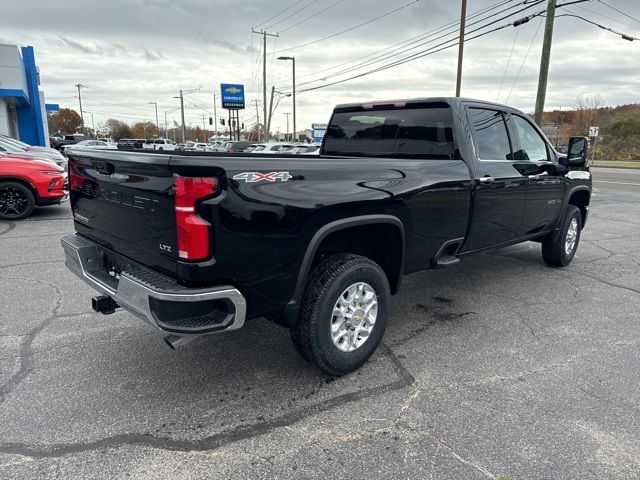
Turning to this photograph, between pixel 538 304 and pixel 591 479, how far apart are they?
9.06 ft

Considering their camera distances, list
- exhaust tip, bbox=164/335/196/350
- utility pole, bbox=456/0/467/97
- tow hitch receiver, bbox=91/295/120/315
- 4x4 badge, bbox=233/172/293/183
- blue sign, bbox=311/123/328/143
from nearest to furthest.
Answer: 4x4 badge, bbox=233/172/293/183 → exhaust tip, bbox=164/335/196/350 → tow hitch receiver, bbox=91/295/120/315 → utility pole, bbox=456/0/467/97 → blue sign, bbox=311/123/328/143

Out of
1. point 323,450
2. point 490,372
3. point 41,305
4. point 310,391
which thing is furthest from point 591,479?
point 41,305

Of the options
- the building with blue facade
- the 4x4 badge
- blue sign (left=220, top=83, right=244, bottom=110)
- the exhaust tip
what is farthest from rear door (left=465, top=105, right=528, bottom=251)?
blue sign (left=220, top=83, right=244, bottom=110)

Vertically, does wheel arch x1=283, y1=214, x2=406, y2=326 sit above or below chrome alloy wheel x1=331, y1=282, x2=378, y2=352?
above

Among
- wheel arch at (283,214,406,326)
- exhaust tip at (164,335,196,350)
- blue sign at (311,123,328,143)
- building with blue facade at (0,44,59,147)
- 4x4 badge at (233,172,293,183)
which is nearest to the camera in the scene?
4x4 badge at (233,172,293,183)

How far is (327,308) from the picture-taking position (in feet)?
10.2

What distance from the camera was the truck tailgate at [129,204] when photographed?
2.63 metres

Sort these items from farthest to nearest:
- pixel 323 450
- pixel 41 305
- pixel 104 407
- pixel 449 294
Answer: pixel 449 294 → pixel 41 305 → pixel 104 407 → pixel 323 450

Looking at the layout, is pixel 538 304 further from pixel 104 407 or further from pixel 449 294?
pixel 104 407

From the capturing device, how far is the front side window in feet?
16.7

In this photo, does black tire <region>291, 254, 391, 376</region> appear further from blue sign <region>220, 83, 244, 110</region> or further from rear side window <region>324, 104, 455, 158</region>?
blue sign <region>220, 83, 244, 110</region>

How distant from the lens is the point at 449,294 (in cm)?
525

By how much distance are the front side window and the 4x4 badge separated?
10.3ft

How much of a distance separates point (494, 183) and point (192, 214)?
3.07 m
